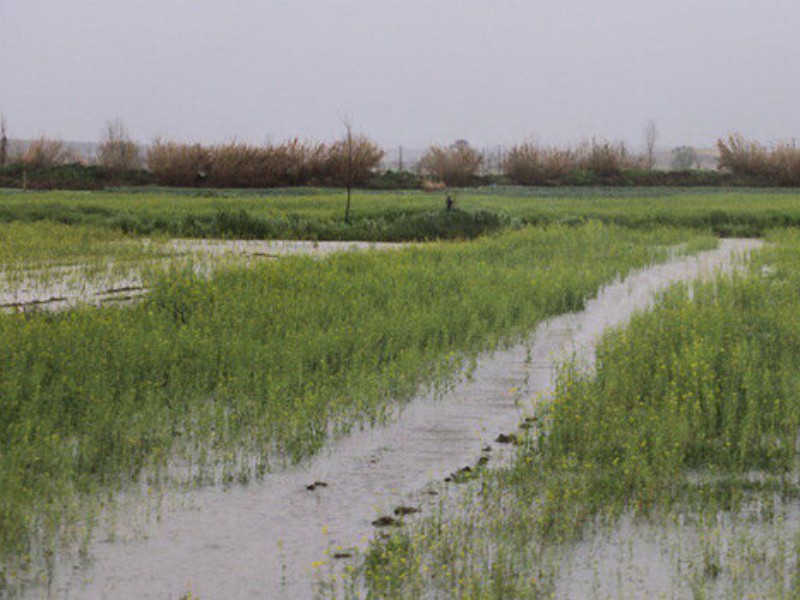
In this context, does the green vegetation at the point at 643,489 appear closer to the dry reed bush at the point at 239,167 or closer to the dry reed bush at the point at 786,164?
the dry reed bush at the point at 239,167

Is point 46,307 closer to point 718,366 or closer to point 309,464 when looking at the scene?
point 309,464

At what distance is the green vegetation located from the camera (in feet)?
16.1

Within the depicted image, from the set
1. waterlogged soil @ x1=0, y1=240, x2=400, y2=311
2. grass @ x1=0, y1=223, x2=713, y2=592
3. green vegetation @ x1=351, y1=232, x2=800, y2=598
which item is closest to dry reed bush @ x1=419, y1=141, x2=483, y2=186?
waterlogged soil @ x1=0, y1=240, x2=400, y2=311

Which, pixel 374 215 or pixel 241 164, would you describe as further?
pixel 241 164

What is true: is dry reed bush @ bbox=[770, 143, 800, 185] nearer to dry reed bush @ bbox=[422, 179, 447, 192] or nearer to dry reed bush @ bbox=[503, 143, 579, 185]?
dry reed bush @ bbox=[503, 143, 579, 185]

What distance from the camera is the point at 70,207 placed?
85.2 ft

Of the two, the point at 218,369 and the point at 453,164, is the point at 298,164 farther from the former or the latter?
the point at 218,369

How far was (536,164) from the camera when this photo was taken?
148ft

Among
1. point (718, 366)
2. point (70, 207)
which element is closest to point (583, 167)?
point (70, 207)

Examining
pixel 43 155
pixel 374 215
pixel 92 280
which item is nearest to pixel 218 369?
pixel 92 280

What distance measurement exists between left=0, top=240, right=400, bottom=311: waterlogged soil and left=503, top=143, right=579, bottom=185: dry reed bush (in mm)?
26409

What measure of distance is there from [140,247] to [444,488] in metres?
13.3

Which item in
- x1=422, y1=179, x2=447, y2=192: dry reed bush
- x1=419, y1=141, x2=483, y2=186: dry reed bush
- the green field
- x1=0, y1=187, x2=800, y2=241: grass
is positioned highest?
x1=419, y1=141, x2=483, y2=186: dry reed bush

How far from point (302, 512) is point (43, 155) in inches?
1684
